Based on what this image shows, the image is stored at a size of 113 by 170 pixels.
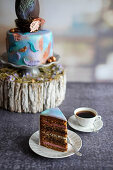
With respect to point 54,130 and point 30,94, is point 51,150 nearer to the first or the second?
point 54,130

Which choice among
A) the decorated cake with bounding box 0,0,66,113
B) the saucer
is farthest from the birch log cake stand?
the saucer

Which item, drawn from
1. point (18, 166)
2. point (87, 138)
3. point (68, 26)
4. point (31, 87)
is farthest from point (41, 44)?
point (18, 166)

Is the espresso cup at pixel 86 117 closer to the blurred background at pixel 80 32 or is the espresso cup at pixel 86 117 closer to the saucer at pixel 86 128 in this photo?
the saucer at pixel 86 128

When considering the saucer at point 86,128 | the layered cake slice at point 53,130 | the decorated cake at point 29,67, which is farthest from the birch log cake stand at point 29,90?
the layered cake slice at point 53,130

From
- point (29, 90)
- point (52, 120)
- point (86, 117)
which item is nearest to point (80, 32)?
point (29, 90)

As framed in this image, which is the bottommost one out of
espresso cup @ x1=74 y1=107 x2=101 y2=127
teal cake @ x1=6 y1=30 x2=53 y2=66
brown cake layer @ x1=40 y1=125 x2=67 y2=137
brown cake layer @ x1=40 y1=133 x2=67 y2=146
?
brown cake layer @ x1=40 y1=133 x2=67 y2=146

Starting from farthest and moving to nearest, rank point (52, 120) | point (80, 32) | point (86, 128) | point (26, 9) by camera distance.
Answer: point (80, 32) < point (26, 9) < point (86, 128) < point (52, 120)

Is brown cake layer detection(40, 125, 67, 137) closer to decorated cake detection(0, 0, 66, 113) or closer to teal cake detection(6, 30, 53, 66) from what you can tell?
decorated cake detection(0, 0, 66, 113)
